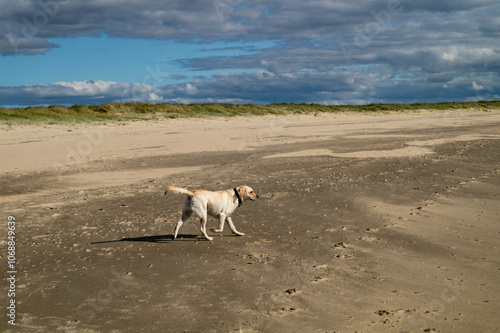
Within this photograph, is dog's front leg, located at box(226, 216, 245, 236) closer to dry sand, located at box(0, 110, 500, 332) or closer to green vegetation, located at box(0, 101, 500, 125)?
dry sand, located at box(0, 110, 500, 332)

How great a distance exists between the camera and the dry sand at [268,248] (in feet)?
16.0

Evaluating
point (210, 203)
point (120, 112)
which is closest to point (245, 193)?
point (210, 203)

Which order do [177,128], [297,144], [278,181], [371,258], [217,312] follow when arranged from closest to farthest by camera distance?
[217,312] → [371,258] → [278,181] → [297,144] → [177,128]

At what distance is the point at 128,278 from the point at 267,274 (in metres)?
1.75

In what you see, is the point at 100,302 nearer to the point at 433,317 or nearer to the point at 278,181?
the point at 433,317

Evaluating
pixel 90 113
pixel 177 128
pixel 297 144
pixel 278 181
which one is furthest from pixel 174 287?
pixel 90 113

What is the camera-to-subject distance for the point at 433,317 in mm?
4719

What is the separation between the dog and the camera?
23.5ft

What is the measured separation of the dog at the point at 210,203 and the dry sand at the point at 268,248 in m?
0.36

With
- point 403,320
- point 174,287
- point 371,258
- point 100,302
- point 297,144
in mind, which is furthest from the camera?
point 297,144

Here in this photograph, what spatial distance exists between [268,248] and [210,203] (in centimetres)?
112

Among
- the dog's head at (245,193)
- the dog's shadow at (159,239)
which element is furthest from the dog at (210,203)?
the dog's shadow at (159,239)

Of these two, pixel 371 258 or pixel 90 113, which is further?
pixel 90 113

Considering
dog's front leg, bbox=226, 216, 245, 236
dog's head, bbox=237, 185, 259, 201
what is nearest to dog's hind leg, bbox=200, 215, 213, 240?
dog's front leg, bbox=226, 216, 245, 236
